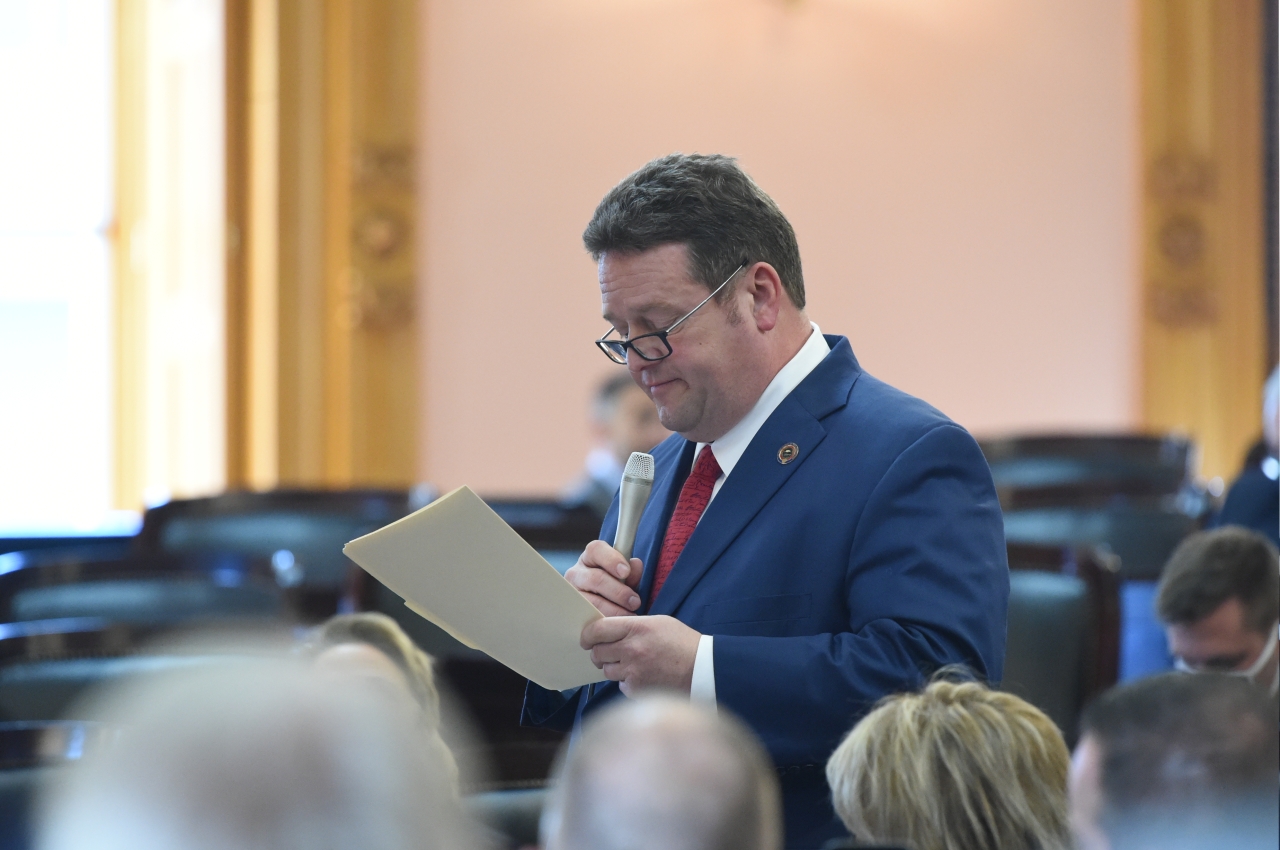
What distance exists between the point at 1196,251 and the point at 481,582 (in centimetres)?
655

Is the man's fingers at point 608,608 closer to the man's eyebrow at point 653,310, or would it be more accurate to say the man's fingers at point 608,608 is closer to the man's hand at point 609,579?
the man's hand at point 609,579

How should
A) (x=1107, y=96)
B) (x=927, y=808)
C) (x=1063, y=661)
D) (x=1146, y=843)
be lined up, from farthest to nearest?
(x=1107, y=96)
(x=1063, y=661)
(x=927, y=808)
(x=1146, y=843)

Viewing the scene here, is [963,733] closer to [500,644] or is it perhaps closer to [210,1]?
[500,644]

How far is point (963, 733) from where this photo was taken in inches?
62.4

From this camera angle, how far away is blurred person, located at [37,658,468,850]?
0.73 m

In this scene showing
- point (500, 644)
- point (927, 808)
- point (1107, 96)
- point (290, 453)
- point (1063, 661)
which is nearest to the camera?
point (927, 808)

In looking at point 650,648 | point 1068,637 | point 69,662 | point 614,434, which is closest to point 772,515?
point 650,648

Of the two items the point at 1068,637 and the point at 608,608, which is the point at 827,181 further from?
the point at 608,608

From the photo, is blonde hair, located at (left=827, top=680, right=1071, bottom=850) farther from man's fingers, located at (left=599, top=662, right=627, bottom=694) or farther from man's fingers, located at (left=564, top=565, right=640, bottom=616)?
man's fingers, located at (left=564, top=565, right=640, bottom=616)

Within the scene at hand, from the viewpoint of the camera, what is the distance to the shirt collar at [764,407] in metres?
2.09

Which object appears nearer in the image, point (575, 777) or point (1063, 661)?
point (575, 777)

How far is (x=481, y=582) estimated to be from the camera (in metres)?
1.93

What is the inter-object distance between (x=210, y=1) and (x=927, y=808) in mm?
6595

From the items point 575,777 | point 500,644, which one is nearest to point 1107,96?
point 500,644
